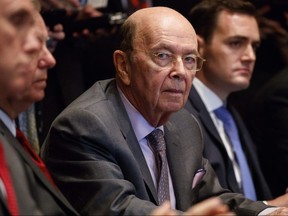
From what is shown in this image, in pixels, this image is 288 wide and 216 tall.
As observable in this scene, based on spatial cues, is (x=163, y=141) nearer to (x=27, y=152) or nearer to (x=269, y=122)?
(x=27, y=152)

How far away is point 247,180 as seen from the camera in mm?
2799

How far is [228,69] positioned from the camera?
2.94 m

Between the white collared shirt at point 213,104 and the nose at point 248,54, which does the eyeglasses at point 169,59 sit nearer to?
the white collared shirt at point 213,104

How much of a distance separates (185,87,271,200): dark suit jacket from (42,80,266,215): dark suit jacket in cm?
46

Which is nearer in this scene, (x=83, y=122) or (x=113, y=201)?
(x=113, y=201)

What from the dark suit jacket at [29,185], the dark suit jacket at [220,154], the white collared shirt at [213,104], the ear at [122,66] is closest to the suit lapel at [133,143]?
the ear at [122,66]

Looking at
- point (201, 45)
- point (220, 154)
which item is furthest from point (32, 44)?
point (201, 45)

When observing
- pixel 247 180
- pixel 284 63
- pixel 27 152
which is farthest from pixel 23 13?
pixel 284 63

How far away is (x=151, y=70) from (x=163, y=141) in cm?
22

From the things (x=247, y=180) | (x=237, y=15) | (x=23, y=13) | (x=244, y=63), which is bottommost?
(x=247, y=180)

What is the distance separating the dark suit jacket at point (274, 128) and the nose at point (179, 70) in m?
1.04

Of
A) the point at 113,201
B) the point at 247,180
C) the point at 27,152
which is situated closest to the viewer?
the point at 27,152

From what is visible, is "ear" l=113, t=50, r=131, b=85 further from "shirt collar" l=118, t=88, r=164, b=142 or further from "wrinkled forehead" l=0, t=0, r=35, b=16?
"wrinkled forehead" l=0, t=0, r=35, b=16

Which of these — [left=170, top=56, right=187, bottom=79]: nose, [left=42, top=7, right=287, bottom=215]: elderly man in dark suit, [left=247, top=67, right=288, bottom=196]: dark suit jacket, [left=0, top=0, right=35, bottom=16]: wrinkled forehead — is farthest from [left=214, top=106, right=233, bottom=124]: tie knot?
[left=0, top=0, right=35, bottom=16]: wrinkled forehead
